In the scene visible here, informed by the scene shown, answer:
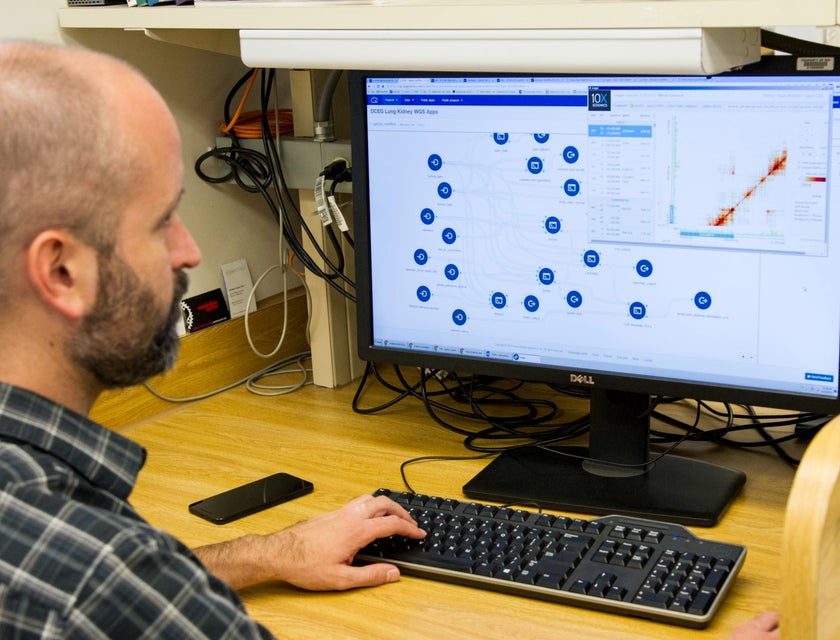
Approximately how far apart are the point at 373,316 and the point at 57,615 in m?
0.77

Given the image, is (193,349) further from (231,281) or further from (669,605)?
(669,605)

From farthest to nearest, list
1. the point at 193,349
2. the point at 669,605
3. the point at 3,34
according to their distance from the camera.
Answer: the point at 193,349
the point at 3,34
the point at 669,605

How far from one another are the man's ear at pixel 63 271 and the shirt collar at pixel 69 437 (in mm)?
73

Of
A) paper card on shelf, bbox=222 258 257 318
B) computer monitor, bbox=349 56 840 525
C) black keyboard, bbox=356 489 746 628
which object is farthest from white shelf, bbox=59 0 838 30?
black keyboard, bbox=356 489 746 628

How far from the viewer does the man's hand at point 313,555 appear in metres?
1.18

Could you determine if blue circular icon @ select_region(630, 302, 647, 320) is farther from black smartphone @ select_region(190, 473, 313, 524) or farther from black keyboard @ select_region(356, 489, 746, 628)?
black smartphone @ select_region(190, 473, 313, 524)

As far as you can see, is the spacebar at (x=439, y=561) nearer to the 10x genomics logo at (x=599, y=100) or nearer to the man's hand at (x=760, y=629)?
the man's hand at (x=760, y=629)

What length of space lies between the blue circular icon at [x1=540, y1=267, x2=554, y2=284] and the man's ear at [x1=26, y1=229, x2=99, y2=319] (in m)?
0.61

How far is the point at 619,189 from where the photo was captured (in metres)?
1.29

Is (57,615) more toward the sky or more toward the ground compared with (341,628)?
more toward the sky

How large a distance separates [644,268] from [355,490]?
1.45ft

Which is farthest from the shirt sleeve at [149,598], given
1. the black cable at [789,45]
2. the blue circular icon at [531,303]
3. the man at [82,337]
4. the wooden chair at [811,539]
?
the black cable at [789,45]

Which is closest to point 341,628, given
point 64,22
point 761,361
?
point 761,361

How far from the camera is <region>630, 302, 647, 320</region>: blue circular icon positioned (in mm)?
1312
